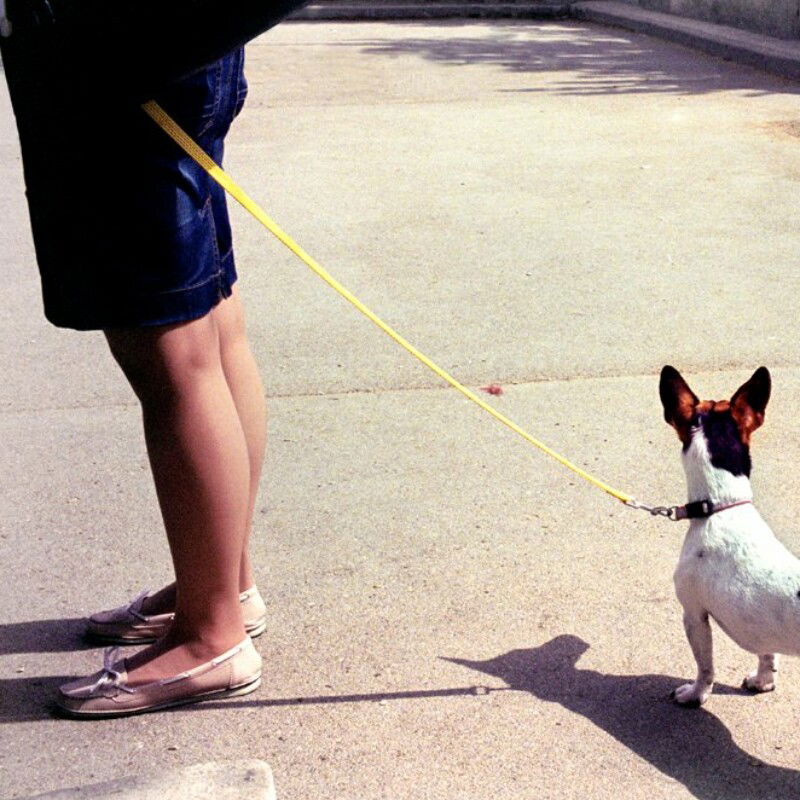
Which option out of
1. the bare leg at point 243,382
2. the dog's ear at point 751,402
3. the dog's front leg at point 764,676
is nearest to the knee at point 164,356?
the bare leg at point 243,382

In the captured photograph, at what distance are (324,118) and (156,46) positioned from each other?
26.5 feet

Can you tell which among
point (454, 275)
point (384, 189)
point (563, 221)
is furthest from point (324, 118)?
point (454, 275)

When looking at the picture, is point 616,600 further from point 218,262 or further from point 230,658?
point 218,262

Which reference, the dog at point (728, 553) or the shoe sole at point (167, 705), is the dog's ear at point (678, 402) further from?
the shoe sole at point (167, 705)

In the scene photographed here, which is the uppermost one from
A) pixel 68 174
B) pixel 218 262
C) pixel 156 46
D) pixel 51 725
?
pixel 156 46

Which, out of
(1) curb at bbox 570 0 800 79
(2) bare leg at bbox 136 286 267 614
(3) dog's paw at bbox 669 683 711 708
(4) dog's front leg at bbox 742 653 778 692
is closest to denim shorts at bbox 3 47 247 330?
(2) bare leg at bbox 136 286 267 614

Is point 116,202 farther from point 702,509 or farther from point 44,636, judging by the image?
point 702,509

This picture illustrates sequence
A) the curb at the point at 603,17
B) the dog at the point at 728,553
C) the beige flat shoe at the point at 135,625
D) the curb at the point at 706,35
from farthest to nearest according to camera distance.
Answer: the curb at the point at 603,17
the curb at the point at 706,35
the beige flat shoe at the point at 135,625
the dog at the point at 728,553

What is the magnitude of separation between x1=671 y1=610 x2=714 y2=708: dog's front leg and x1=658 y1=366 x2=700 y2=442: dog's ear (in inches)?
14.3

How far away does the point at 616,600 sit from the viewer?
10.1ft

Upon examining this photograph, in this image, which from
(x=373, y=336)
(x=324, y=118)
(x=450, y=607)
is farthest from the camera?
(x=324, y=118)

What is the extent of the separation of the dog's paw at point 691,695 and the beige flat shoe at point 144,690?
90cm

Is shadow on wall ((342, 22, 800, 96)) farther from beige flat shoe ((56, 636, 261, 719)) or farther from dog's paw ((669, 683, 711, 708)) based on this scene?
beige flat shoe ((56, 636, 261, 719))

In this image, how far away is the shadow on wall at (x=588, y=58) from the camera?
11.4m
